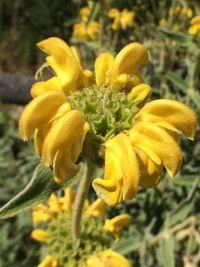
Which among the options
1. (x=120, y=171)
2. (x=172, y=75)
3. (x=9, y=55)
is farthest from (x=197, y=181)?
(x=9, y=55)

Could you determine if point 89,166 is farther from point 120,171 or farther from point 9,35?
point 9,35

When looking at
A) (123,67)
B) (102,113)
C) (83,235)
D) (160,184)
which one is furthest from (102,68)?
(160,184)

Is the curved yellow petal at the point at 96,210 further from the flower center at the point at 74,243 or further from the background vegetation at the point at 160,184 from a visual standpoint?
the background vegetation at the point at 160,184

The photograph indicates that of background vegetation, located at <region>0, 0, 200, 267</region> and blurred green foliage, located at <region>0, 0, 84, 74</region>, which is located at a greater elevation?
background vegetation, located at <region>0, 0, 200, 267</region>

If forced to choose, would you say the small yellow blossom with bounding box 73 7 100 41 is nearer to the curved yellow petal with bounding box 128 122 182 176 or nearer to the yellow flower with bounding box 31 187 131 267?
the yellow flower with bounding box 31 187 131 267

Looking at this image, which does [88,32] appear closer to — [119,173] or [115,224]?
[115,224]

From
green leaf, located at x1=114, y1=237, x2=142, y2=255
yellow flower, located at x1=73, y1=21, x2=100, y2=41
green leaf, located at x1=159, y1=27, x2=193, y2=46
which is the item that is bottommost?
green leaf, located at x1=114, y1=237, x2=142, y2=255

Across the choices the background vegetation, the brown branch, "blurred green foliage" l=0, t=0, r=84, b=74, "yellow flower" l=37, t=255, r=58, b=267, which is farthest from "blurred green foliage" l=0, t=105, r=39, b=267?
"blurred green foliage" l=0, t=0, r=84, b=74
